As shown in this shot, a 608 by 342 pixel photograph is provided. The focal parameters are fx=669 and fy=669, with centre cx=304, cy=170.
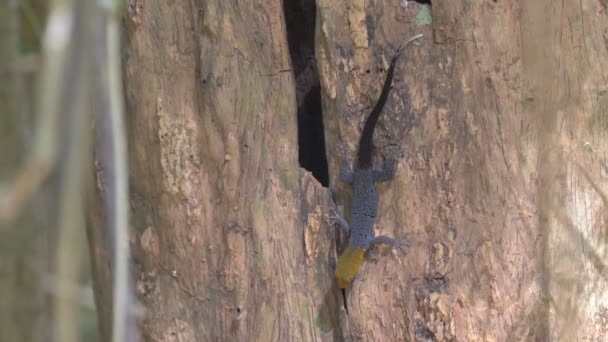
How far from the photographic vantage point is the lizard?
256 cm

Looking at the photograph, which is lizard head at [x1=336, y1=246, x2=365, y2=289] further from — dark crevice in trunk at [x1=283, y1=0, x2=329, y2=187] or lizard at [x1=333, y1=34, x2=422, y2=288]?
dark crevice in trunk at [x1=283, y1=0, x2=329, y2=187]

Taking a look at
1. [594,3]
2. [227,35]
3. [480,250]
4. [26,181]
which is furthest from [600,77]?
[26,181]

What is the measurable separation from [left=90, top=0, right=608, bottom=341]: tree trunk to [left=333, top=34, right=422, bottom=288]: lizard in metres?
0.04

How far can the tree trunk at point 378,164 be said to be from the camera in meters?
2.57

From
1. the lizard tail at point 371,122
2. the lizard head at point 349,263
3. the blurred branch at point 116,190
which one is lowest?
the lizard head at point 349,263

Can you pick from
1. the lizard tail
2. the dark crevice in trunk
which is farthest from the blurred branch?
the dark crevice in trunk

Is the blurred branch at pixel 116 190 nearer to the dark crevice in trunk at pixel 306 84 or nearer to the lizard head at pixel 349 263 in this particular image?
the lizard head at pixel 349 263

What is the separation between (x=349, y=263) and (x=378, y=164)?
0.40 m

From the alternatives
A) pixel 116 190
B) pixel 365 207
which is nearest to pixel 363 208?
pixel 365 207

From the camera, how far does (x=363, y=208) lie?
267 centimetres

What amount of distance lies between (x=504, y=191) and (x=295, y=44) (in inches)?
45.5

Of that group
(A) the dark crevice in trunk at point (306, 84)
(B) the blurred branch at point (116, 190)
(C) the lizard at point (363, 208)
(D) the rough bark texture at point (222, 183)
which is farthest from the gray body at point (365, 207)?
(B) the blurred branch at point (116, 190)

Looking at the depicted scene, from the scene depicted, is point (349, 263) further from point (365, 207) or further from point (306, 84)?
point (306, 84)

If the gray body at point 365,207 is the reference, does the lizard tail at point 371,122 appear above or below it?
above
